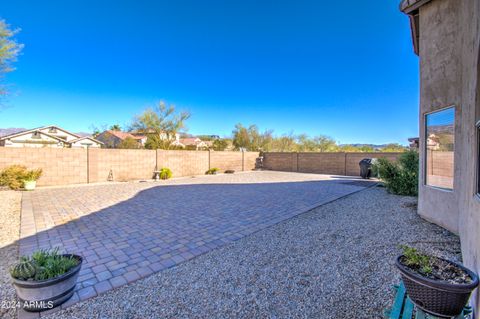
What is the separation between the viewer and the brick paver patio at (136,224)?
295 cm

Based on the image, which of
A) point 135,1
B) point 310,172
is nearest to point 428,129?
point 135,1

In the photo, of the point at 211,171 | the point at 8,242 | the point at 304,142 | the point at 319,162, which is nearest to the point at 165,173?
the point at 211,171

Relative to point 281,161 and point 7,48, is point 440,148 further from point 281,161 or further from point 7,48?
point 281,161

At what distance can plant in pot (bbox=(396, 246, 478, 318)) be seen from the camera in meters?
1.38

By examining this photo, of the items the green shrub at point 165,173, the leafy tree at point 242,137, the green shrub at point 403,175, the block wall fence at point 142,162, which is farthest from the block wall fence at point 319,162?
the green shrub at point 165,173

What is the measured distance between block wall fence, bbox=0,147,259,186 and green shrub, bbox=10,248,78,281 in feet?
31.7

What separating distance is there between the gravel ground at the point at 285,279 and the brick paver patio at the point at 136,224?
0.37 m

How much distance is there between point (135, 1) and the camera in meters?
8.52

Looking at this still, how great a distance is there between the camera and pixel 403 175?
760 centimetres

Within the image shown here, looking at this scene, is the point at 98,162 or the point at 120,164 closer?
the point at 98,162

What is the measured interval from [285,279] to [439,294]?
147 centimetres

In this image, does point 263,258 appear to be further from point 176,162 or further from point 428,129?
point 176,162

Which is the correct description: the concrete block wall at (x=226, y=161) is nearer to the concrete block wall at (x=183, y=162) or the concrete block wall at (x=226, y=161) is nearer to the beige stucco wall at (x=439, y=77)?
the concrete block wall at (x=183, y=162)

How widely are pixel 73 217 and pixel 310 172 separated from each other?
14.9 meters
